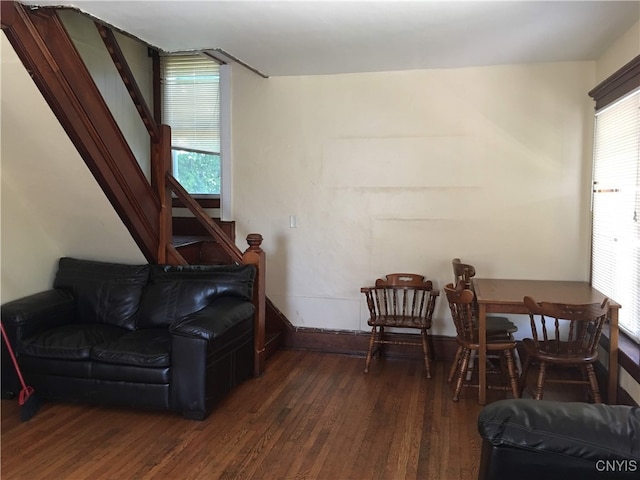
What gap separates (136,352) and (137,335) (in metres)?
0.28

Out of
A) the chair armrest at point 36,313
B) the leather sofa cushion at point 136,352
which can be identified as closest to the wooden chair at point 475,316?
the leather sofa cushion at point 136,352

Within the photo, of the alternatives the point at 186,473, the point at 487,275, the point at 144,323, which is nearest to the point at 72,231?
the point at 144,323

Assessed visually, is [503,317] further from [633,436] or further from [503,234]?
[633,436]

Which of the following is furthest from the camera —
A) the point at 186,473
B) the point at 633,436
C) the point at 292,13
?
the point at 292,13

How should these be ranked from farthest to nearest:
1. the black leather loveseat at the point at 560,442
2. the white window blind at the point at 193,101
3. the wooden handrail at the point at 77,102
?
the white window blind at the point at 193,101 → the wooden handrail at the point at 77,102 → the black leather loveseat at the point at 560,442

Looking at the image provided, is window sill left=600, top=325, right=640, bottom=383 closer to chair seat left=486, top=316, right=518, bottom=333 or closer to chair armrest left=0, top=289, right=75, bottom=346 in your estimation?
chair seat left=486, top=316, right=518, bottom=333

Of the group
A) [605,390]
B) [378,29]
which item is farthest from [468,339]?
[378,29]

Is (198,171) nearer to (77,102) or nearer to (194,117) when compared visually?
(194,117)

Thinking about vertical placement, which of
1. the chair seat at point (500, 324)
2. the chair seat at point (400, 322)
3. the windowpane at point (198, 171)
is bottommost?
the chair seat at point (400, 322)

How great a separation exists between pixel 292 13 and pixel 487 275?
8.31 feet

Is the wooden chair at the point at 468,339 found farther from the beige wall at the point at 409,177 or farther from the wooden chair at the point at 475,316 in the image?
the beige wall at the point at 409,177

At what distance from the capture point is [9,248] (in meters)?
3.69

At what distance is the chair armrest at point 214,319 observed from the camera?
3.04 metres

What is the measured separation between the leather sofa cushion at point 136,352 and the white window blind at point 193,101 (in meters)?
2.31
